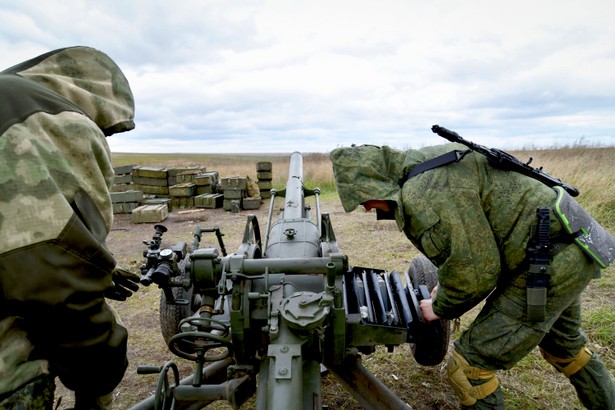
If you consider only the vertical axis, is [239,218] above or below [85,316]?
below

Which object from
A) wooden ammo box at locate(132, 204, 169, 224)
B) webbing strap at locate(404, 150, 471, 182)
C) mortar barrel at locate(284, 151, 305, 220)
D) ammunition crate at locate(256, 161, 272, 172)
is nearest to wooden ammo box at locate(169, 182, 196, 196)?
wooden ammo box at locate(132, 204, 169, 224)

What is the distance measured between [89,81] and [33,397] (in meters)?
1.11

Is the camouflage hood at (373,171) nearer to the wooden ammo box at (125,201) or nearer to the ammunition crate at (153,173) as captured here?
the wooden ammo box at (125,201)

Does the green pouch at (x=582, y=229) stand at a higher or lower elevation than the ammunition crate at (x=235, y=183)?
higher

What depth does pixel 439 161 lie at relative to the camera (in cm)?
244

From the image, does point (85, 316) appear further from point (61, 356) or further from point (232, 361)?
point (232, 361)

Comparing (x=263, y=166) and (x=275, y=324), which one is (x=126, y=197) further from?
(x=275, y=324)

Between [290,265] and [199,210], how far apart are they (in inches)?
431

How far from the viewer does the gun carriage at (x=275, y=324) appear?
2172 millimetres

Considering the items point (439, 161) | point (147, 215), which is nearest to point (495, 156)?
point (439, 161)

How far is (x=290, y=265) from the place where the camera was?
2.66 m

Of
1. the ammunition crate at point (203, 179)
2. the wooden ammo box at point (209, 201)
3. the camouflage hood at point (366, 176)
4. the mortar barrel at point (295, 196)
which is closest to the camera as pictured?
the camouflage hood at point (366, 176)

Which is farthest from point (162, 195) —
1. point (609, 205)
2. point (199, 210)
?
point (609, 205)

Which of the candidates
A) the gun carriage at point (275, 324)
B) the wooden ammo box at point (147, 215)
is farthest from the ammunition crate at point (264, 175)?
the gun carriage at point (275, 324)
